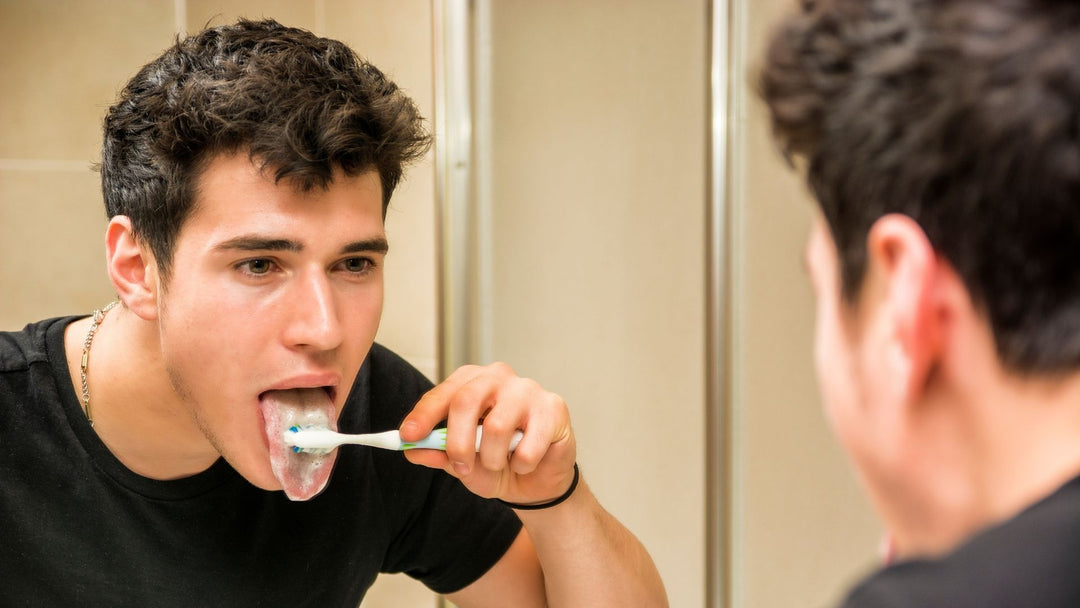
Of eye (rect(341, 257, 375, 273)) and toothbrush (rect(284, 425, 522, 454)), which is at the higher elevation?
eye (rect(341, 257, 375, 273))

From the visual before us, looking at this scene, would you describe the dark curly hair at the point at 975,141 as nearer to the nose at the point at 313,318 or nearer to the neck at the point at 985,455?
the neck at the point at 985,455

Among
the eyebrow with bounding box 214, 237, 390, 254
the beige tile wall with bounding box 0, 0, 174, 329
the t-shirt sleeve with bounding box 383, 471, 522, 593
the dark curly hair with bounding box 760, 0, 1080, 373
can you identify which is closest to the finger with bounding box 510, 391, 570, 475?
the t-shirt sleeve with bounding box 383, 471, 522, 593

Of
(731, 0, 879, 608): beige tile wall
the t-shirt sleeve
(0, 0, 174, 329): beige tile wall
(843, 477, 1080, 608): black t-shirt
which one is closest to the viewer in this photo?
(843, 477, 1080, 608): black t-shirt

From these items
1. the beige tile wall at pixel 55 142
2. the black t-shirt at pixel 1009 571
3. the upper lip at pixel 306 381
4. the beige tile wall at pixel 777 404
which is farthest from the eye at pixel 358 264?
the beige tile wall at pixel 55 142

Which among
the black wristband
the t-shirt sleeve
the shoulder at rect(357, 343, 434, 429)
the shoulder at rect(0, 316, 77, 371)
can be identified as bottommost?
the t-shirt sleeve

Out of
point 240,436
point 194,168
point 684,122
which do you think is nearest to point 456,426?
point 240,436

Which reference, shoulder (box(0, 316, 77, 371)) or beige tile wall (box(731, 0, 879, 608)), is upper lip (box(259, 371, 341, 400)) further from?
beige tile wall (box(731, 0, 879, 608))

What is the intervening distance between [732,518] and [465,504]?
39 cm

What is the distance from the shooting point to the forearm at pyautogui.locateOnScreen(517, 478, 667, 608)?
1034 millimetres

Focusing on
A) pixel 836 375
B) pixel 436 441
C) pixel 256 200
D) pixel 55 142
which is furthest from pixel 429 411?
pixel 55 142

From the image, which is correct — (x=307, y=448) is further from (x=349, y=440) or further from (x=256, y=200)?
(x=256, y=200)

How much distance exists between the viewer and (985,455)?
0.43 metres

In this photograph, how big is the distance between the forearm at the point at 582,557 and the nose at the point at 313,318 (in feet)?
0.96

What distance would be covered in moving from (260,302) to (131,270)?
18 cm
